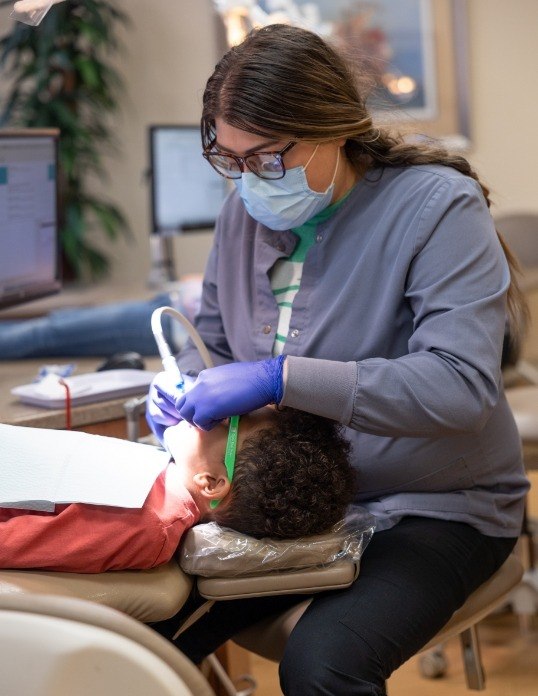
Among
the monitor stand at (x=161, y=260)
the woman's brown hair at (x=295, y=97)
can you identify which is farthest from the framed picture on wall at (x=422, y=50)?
the woman's brown hair at (x=295, y=97)

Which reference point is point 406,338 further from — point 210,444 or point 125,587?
point 125,587

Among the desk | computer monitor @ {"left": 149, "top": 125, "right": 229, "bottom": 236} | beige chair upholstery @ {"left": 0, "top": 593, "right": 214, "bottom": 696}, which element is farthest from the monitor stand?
beige chair upholstery @ {"left": 0, "top": 593, "right": 214, "bottom": 696}

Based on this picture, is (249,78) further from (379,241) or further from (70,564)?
(70,564)

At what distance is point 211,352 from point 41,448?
533 mm

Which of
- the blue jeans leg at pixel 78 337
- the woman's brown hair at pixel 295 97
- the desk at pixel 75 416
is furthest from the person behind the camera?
the blue jeans leg at pixel 78 337

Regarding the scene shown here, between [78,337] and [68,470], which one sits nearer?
[68,470]

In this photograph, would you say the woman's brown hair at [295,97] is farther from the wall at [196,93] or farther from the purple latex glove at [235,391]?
the wall at [196,93]

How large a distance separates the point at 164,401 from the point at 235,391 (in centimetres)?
21

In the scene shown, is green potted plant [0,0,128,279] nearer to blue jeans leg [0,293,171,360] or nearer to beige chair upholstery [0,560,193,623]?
blue jeans leg [0,293,171,360]

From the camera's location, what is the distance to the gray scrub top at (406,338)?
1.31m

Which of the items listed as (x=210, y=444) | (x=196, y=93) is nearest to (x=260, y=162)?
(x=210, y=444)

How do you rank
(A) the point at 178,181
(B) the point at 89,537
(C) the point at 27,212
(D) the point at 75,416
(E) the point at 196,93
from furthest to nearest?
(E) the point at 196,93, (A) the point at 178,181, (C) the point at 27,212, (D) the point at 75,416, (B) the point at 89,537

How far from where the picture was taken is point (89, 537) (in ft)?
3.86

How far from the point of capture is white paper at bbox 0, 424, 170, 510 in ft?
3.91
